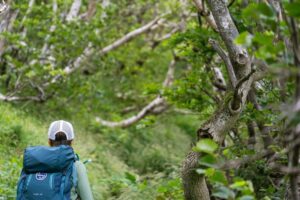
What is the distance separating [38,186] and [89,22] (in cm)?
965

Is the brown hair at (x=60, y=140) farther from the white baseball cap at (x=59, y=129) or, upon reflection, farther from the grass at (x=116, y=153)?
the grass at (x=116, y=153)

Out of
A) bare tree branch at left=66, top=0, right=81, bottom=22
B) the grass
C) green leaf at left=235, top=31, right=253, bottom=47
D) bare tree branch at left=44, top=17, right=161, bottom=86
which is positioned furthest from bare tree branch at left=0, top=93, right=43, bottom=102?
green leaf at left=235, top=31, right=253, bottom=47

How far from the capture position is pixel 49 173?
5.31m

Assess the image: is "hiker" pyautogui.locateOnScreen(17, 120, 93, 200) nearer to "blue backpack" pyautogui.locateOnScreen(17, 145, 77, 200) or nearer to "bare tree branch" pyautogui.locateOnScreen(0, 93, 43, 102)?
"blue backpack" pyautogui.locateOnScreen(17, 145, 77, 200)

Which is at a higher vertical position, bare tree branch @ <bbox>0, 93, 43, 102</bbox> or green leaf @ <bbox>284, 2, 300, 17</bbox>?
bare tree branch @ <bbox>0, 93, 43, 102</bbox>

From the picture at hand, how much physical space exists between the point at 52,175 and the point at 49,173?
0.12 ft

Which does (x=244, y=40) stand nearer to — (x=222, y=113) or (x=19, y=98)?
(x=222, y=113)

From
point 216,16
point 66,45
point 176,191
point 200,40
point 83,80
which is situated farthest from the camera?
point 83,80

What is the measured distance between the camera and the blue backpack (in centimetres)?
526

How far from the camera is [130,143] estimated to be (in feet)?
55.2

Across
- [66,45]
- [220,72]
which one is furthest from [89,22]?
[220,72]

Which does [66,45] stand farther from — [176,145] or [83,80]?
[176,145]

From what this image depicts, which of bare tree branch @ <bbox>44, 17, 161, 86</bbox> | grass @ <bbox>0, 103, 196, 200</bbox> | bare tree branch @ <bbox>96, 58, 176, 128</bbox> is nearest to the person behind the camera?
grass @ <bbox>0, 103, 196, 200</bbox>

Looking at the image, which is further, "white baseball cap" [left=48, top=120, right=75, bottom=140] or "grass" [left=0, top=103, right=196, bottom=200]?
"grass" [left=0, top=103, right=196, bottom=200]
